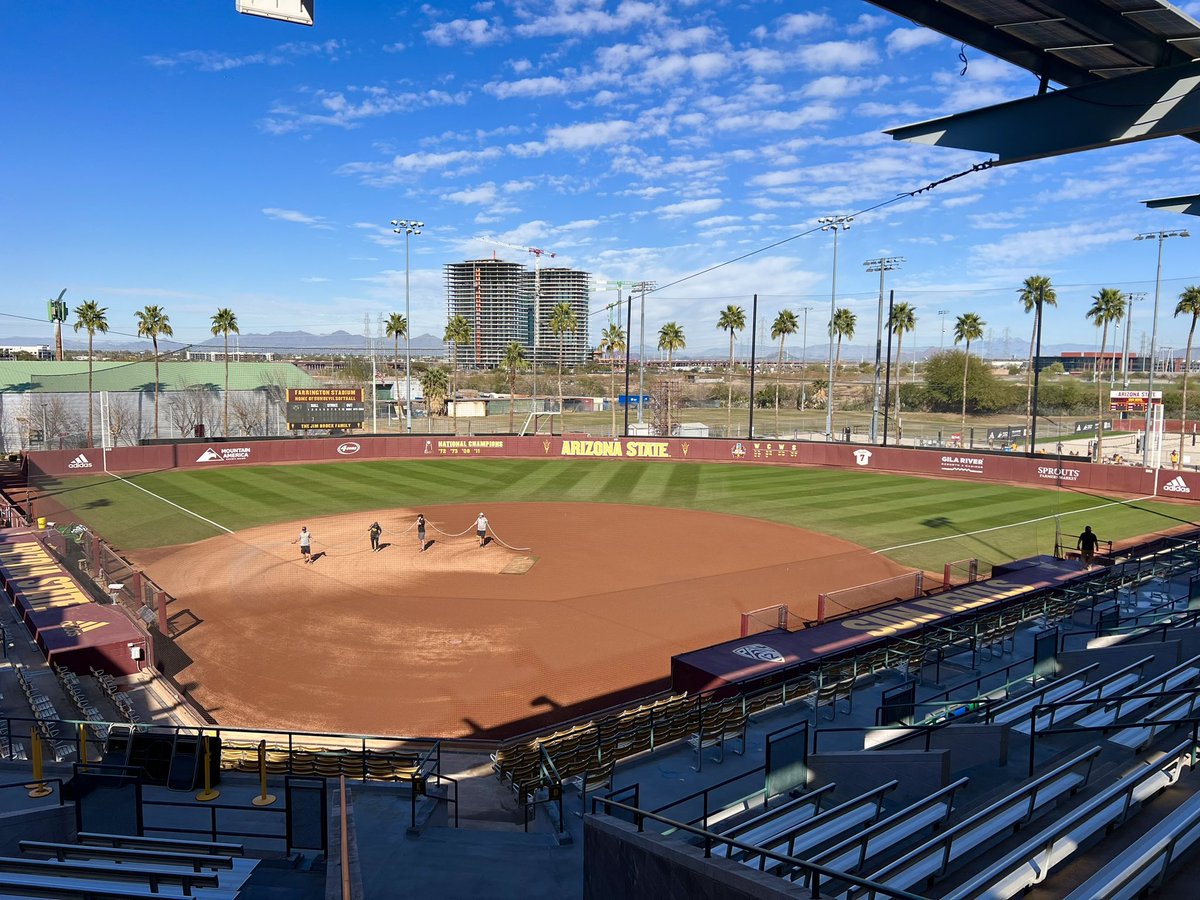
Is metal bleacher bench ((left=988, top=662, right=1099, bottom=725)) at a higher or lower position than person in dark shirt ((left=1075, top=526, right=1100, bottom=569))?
higher

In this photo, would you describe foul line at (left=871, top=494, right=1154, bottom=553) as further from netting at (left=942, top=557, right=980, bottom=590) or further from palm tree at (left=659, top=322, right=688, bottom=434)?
palm tree at (left=659, top=322, right=688, bottom=434)

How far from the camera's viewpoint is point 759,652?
18766 millimetres

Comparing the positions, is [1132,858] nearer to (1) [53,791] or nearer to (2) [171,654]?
(1) [53,791]

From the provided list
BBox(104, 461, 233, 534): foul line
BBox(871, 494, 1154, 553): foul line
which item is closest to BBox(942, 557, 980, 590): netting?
BBox(871, 494, 1154, 553): foul line

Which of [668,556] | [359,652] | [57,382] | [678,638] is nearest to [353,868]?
[359,652]

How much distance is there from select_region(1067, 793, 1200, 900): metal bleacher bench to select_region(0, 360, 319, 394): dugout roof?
80.9m

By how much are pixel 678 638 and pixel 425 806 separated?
42.2ft

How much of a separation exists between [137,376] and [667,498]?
6175 cm

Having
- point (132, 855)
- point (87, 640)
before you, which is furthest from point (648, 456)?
point (132, 855)

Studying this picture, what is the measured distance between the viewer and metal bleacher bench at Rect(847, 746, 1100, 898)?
645cm

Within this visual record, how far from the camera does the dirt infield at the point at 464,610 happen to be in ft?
63.5

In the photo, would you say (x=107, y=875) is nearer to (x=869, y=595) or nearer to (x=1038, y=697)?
(x=1038, y=697)

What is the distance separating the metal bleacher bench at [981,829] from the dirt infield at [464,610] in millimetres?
12245

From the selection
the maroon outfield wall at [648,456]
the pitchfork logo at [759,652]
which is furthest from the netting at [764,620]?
the maroon outfield wall at [648,456]
